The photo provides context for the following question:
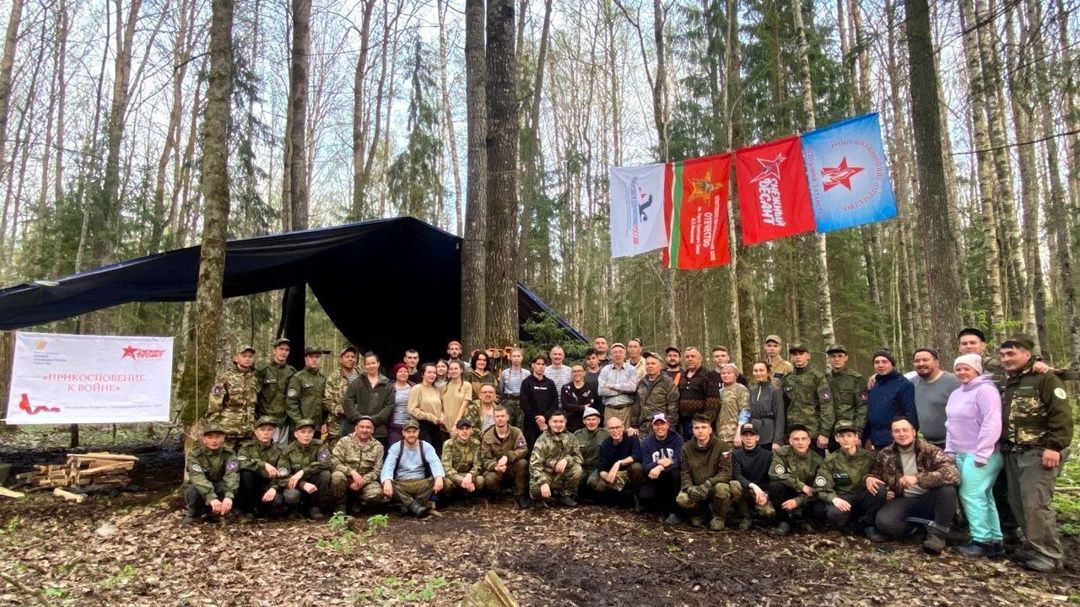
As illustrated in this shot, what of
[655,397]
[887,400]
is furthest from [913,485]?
[655,397]

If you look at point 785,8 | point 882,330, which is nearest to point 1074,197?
point 882,330

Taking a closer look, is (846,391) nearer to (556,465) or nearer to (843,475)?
(843,475)

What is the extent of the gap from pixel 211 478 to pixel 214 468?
9 cm

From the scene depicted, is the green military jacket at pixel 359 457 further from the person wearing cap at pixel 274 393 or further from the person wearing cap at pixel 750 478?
the person wearing cap at pixel 750 478

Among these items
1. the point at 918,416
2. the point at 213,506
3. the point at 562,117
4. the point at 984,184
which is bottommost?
the point at 213,506

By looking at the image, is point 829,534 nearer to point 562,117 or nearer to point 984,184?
point 984,184

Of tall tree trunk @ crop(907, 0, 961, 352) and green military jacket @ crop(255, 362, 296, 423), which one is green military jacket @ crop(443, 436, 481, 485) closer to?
green military jacket @ crop(255, 362, 296, 423)

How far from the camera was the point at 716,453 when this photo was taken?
545 cm

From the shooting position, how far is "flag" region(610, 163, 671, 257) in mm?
8234

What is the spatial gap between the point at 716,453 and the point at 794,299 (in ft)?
28.6

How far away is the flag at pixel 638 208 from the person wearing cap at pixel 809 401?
9.62 feet

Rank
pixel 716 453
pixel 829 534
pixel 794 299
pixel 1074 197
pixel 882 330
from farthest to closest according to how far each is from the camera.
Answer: pixel 1074 197 → pixel 882 330 → pixel 794 299 → pixel 716 453 → pixel 829 534

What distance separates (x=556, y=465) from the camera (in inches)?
235

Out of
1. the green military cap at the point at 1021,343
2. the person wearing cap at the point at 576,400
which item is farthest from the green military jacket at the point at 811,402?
the person wearing cap at the point at 576,400
